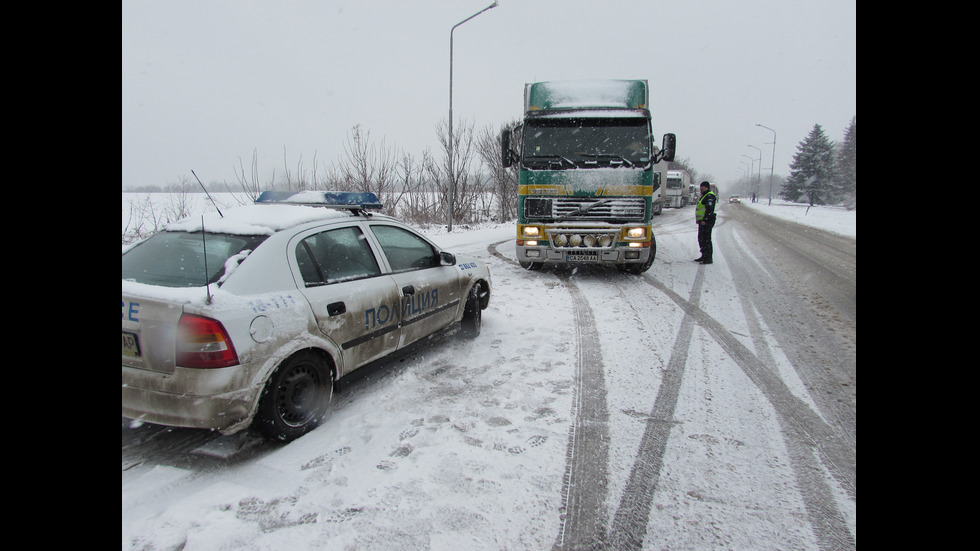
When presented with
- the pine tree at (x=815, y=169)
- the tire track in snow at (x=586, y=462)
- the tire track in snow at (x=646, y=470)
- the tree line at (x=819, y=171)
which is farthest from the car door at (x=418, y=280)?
the pine tree at (x=815, y=169)

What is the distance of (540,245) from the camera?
8297 millimetres

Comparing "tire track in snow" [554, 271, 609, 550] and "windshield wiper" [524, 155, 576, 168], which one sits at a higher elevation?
"windshield wiper" [524, 155, 576, 168]

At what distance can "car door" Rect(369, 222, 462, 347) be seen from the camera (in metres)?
3.94

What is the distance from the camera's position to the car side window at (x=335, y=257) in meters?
3.18

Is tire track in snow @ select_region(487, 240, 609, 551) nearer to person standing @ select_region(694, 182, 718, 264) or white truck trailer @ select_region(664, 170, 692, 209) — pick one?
person standing @ select_region(694, 182, 718, 264)

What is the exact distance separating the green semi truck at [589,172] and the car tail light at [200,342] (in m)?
6.20

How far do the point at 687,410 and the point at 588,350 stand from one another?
4.62 feet

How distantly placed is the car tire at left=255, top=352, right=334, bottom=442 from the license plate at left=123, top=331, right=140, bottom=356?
677 mm

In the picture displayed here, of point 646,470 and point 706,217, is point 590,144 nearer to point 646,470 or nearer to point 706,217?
point 706,217

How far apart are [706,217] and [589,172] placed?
3.69 meters

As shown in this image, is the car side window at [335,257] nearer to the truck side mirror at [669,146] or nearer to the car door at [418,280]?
the car door at [418,280]

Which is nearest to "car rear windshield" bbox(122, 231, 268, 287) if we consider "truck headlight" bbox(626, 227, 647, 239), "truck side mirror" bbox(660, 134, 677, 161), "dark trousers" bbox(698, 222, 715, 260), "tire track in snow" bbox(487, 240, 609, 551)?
"tire track in snow" bbox(487, 240, 609, 551)
